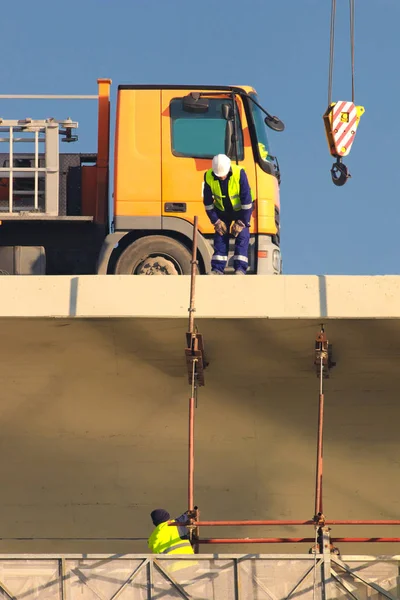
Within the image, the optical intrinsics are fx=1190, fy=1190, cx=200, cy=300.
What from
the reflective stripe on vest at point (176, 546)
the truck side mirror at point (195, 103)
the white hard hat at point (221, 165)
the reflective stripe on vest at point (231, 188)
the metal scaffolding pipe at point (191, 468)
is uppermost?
the truck side mirror at point (195, 103)

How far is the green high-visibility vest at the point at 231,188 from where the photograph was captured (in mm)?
13266

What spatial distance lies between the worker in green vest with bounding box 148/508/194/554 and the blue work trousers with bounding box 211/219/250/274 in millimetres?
3072

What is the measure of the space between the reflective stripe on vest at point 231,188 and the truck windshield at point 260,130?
1.17 metres

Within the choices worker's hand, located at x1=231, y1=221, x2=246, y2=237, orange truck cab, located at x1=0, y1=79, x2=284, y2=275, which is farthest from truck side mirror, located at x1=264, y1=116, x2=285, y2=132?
worker's hand, located at x1=231, y1=221, x2=246, y2=237

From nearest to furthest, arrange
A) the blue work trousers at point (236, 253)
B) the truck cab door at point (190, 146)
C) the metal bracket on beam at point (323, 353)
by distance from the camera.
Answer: the metal bracket on beam at point (323, 353) → the blue work trousers at point (236, 253) → the truck cab door at point (190, 146)

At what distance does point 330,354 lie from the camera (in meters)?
12.3

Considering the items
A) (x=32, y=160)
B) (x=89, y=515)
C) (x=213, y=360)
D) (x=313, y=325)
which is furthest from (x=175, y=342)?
(x=32, y=160)

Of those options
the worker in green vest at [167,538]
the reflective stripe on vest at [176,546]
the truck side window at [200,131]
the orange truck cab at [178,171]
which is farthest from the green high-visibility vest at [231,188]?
the reflective stripe on vest at [176,546]

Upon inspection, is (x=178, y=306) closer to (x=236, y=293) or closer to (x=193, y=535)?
(x=236, y=293)

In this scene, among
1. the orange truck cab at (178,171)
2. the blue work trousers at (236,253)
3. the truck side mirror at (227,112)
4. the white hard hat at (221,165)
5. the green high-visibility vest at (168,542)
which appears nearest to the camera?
the green high-visibility vest at (168,542)

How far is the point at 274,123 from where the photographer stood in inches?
551

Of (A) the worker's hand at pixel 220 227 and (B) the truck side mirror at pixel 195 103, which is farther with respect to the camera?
(B) the truck side mirror at pixel 195 103

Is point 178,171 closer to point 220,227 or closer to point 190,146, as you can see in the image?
point 190,146

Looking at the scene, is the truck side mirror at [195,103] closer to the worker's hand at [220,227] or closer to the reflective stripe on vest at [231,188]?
the reflective stripe on vest at [231,188]
